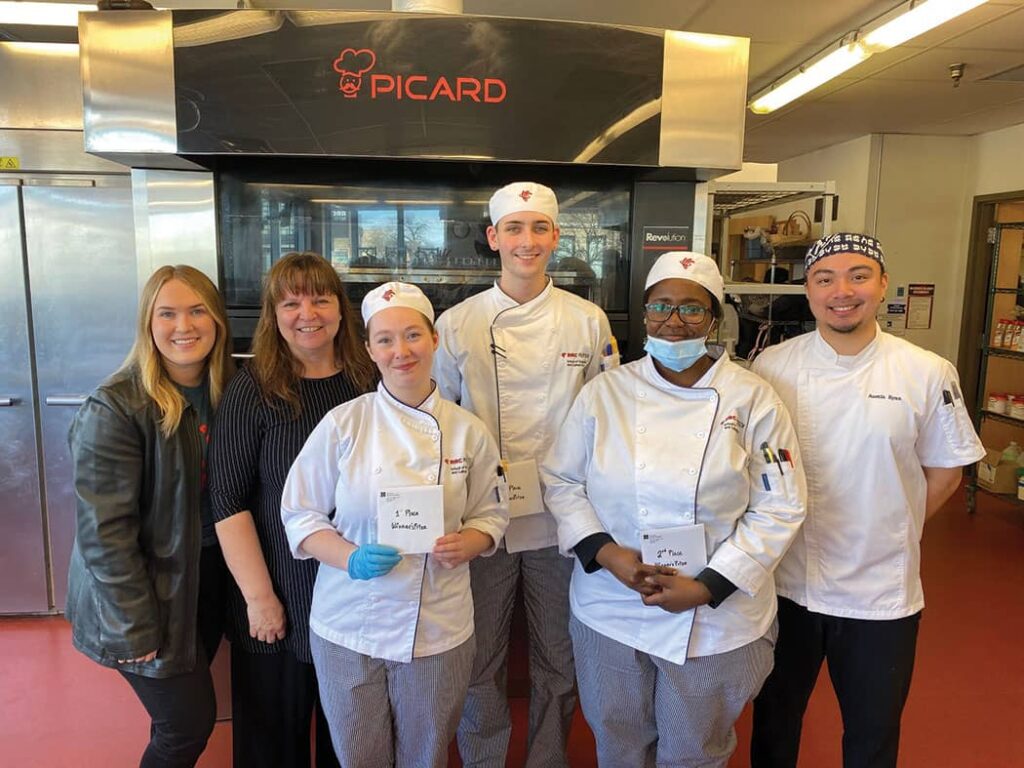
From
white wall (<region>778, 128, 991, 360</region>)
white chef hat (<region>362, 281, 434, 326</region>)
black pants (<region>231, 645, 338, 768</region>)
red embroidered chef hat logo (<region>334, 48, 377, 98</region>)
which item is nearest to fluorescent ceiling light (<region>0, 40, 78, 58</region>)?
red embroidered chef hat logo (<region>334, 48, 377, 98</region>)

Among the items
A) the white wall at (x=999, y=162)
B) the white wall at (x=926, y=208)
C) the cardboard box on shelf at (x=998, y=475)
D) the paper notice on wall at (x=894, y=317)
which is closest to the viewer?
the cardboard box on shelf at (x=998, y=475)

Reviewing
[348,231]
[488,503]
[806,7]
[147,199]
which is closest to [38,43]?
[147,199]

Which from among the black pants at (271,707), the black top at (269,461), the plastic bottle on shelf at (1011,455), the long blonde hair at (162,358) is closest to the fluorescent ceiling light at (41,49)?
the long blonde hair at (162,358)

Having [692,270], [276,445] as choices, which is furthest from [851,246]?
[276,445]

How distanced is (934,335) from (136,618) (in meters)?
6.44

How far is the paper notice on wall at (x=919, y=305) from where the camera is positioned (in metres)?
5.95

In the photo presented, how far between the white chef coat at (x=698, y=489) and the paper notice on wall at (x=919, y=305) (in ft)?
17.7

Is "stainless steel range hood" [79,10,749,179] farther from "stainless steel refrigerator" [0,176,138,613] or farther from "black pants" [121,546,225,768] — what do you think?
"stainless steel refrigerator" [0,176,138,613]

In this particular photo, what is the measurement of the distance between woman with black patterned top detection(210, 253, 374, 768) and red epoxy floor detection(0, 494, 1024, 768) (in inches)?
29.9

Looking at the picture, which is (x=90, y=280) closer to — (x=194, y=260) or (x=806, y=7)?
(x=194, y=260)

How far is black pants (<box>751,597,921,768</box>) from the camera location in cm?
159

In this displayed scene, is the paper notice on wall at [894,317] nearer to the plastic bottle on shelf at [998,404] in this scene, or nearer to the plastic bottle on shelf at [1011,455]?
the plastic bottle on shelf at [998,404]

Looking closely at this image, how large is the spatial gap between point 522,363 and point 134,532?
0.97 meters

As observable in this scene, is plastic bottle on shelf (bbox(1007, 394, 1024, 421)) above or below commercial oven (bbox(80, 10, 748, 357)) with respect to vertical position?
below
